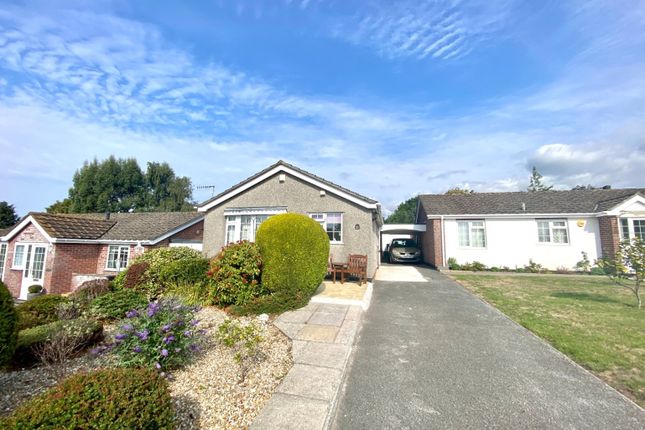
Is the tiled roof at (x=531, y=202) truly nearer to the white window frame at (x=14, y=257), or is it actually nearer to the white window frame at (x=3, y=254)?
the white window frame at (x=14, y=257)

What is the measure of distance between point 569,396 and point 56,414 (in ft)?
17.8

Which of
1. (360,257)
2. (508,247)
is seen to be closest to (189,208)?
(360,257)

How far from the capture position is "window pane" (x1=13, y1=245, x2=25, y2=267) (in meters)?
16.0

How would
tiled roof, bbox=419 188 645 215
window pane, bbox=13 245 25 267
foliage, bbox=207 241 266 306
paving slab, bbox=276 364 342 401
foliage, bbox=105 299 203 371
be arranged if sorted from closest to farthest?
paving slab, bbox=276 364 342 401 < foliage, bbox=105 299 203 371 < foliage, bbox=207 241 266 306 < window pane, bbox=13 245 25 267 < tiled roof, bbox=419 188 645 215

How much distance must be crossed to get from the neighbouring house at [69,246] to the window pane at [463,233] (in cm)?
1643

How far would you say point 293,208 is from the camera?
42.4ft

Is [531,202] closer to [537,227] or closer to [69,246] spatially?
[537,227]

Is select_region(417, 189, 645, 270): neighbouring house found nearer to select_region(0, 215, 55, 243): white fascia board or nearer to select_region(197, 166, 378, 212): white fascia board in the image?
select_region(197, 166, 378, 212): white fascia board

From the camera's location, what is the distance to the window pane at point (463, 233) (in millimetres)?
17109

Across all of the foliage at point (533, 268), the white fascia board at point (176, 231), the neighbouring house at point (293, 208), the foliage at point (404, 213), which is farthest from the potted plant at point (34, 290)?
the foliage at point (404, 213)

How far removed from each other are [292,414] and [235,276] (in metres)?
4.72

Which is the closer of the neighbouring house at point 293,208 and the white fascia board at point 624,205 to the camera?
the neighbouring house at point 293,208

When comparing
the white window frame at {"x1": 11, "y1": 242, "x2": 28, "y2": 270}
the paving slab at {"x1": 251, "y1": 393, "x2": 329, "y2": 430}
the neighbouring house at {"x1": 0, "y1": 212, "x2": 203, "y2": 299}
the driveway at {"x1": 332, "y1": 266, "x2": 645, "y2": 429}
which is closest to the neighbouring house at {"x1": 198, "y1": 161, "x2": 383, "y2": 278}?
the neighbouring house at {"x1": 0, "y1": 212, "x2": 203, "y2": 299}

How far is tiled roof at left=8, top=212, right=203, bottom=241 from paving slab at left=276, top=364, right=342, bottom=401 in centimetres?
1554
